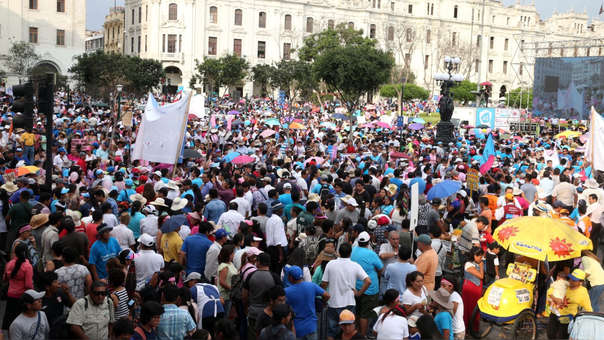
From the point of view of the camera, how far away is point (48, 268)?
704 centimetres

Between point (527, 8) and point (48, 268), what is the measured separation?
9262 cm

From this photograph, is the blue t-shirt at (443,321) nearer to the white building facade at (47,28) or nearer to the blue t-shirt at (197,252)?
the blue t-shirt at (197,252)

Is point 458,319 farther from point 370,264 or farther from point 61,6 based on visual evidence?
point 61,6

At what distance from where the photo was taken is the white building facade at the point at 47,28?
5134cm

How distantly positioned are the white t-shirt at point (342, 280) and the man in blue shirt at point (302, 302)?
0.54 metres

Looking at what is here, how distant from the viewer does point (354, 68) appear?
28.6 meters

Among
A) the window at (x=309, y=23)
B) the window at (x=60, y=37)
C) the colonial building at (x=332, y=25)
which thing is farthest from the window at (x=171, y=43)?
the window at (x=309, y=23)

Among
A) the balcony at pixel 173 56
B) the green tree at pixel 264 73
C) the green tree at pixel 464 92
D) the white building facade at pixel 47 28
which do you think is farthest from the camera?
the green tree at pixel 464 92

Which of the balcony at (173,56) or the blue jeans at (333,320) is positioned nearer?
the blue jeans at (333,320)

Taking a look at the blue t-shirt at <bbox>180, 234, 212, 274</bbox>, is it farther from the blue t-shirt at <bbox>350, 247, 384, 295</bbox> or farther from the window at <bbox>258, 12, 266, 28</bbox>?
the window at <bbox>258, 12, 266, 28</bbox>

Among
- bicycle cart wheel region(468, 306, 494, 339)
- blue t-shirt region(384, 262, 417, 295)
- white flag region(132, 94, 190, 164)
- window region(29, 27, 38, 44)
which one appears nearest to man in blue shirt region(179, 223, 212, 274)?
blue t-shirt region(384, 262, 417, 295)

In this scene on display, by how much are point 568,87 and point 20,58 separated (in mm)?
40317

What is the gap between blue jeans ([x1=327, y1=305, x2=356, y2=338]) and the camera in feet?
24.2

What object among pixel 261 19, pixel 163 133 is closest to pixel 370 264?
pixel 163 133
